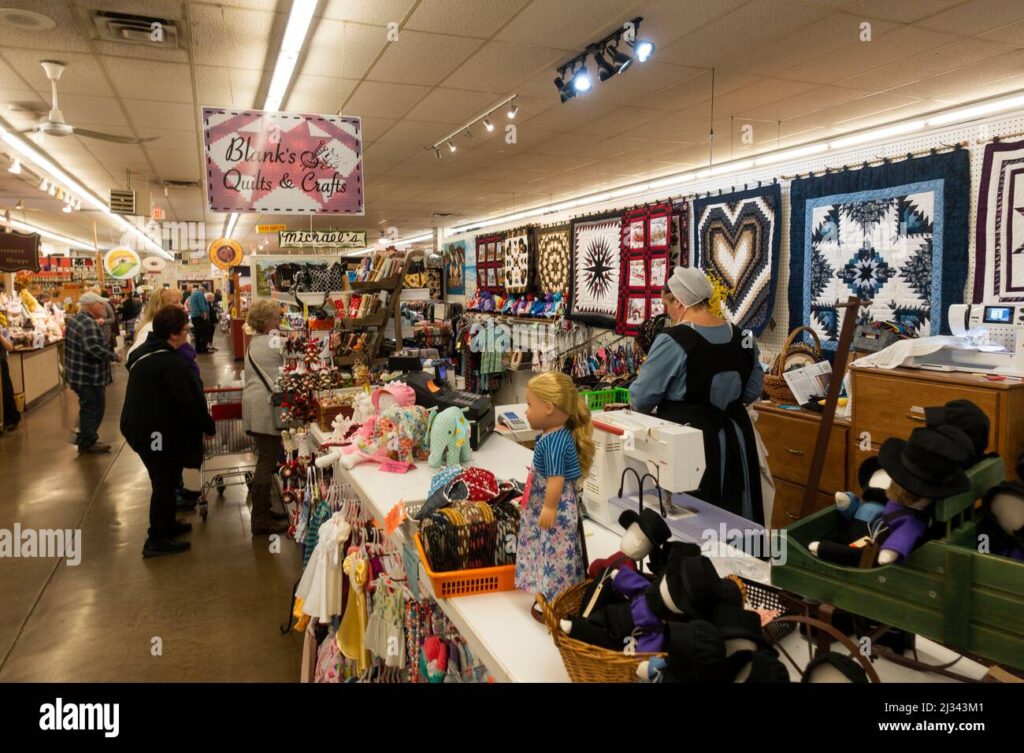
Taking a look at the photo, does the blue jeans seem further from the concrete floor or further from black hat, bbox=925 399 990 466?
black hat, bbox=925 399 990 466

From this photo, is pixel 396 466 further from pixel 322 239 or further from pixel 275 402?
pixel 322 239

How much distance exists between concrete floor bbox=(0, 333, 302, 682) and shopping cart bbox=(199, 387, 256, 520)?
0.17 metres

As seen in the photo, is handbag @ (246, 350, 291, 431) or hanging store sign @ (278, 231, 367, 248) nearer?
handbag @ (246, 350, 291, 431)

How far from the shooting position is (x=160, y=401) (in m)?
4.13

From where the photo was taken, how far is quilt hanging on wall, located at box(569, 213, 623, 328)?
6.09m

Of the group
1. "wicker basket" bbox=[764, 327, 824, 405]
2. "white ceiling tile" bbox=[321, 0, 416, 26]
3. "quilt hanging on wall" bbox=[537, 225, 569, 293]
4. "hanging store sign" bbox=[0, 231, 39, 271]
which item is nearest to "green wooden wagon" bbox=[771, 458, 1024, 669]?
"wicker basket" bbox=[764, 327, 824, 405]

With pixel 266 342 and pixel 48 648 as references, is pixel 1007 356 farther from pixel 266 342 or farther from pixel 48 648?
pixel 48 648

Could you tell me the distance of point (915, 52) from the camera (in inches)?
203

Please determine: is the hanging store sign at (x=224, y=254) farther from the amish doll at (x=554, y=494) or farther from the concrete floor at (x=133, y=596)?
the amish doll at (x=554, y=494)

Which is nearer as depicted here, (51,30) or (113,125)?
(51,30)

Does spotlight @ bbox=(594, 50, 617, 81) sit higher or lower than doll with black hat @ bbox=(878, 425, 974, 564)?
higher

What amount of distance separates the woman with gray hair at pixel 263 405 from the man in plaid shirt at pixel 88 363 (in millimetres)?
3251
